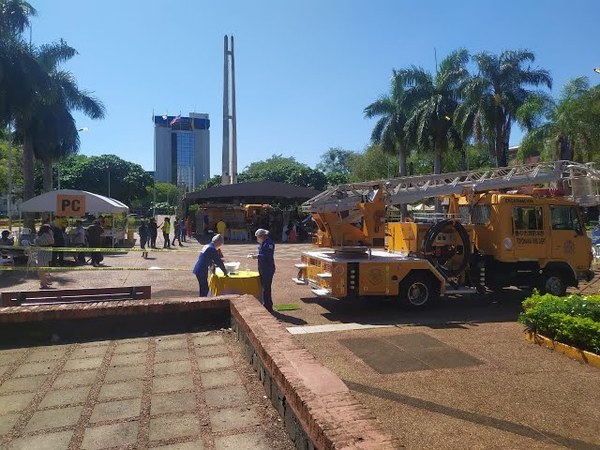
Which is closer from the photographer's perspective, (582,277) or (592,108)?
(582,277)

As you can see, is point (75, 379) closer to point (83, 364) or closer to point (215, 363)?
point (83, 364)

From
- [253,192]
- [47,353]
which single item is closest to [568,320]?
[47,353]

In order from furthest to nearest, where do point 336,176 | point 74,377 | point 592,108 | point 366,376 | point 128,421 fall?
point 336,176 → point 592,108 → point 366,376 → point 74,377 → point 128,421

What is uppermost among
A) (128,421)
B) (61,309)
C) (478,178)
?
(478,178)

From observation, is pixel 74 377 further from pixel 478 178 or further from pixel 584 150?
pixel 584 150

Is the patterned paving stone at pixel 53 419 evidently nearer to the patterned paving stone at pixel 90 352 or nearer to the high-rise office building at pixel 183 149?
the patterned paving stone at pixel 90 352

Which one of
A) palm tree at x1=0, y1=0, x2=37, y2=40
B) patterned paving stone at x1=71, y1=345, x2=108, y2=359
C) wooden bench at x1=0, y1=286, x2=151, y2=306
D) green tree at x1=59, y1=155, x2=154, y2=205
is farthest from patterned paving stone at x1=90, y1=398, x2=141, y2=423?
green tree at x1=59, y1=155, x2=154, y2=205

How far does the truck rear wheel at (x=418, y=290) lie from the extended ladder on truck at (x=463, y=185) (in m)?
1.68

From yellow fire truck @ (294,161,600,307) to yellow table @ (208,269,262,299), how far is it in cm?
129

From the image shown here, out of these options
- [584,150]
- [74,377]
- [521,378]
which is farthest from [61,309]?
[584,150]

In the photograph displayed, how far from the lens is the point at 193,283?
45.3 ft

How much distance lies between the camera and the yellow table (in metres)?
9.38

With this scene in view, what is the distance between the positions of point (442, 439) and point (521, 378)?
6.91 ft

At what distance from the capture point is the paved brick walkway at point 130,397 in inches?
137
